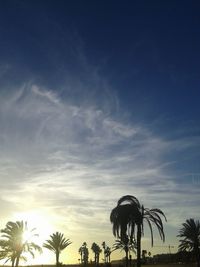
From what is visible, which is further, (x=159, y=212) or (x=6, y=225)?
(x=6, y=225)

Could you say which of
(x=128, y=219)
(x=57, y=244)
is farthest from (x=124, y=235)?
(x=57, y=244)

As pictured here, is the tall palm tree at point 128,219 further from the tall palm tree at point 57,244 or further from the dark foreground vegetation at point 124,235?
the tall palm tree at point 57,244

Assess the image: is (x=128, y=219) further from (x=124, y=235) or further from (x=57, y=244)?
(x=57, y=244)

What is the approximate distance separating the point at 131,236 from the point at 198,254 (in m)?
32.7

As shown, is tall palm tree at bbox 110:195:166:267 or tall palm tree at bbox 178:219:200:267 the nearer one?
tall palm tree at bbox 110:195:166:267

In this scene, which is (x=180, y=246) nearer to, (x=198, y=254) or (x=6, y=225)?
(x=198, y=254)

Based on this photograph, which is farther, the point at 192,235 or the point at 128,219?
the point at 192,235

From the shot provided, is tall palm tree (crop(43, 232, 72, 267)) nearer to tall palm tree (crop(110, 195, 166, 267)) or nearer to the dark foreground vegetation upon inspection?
the dark foreground vegetation

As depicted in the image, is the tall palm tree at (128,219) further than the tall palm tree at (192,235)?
No

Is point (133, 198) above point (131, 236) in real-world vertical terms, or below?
above

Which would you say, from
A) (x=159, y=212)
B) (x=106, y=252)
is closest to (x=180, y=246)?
(x=159, y=212)

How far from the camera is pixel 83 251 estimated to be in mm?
111812

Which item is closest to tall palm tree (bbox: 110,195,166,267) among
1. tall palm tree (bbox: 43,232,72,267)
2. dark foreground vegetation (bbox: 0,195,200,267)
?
dark foreground vegetation (bbox: 0,195,200,267)

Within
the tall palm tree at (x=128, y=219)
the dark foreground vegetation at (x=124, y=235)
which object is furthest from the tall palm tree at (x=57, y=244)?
the tall palm tree at (x=128, y=219)
